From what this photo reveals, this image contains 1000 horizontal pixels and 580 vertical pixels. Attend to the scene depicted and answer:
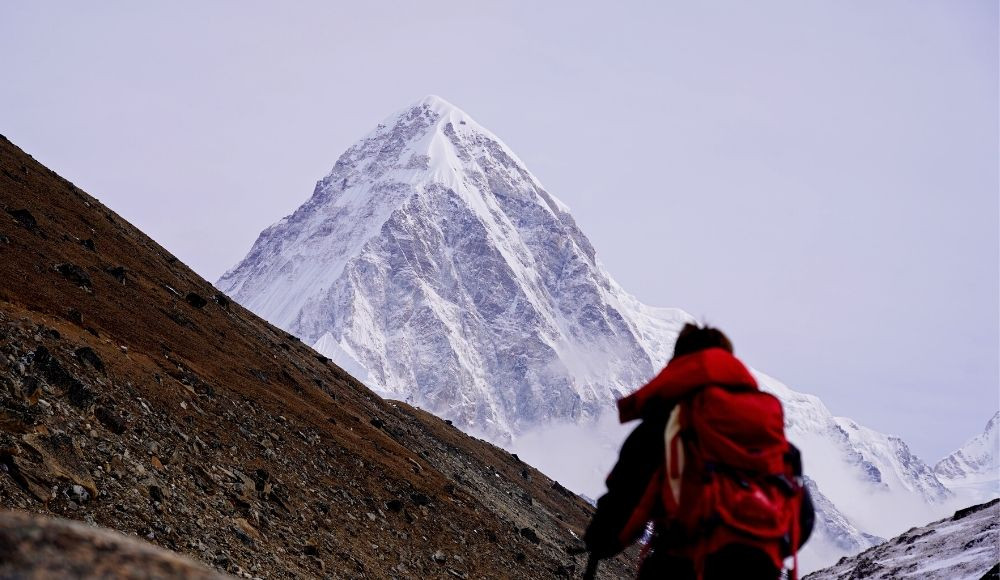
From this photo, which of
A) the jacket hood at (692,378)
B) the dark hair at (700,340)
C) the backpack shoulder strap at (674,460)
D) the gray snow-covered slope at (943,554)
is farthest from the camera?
the gray snow-covered slope at (943,554)

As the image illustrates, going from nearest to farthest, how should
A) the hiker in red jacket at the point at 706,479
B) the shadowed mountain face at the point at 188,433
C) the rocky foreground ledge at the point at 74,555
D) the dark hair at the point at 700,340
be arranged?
1. the rocky foreground ledge at the point at 74,555
2. the hiker in red jacket at the point at 706,479
3. the dark hair at the point at 700,340
4. the shadowed mountain face at the point at 188,433

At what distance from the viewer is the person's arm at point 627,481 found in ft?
16.6

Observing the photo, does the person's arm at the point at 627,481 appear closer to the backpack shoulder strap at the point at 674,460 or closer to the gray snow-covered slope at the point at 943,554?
the backpack shoulder strap at the point at 674,460

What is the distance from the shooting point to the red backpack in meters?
4.54

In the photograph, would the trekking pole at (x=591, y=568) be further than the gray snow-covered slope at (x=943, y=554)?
No

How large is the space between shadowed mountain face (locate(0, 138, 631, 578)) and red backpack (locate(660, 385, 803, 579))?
11.3 meters

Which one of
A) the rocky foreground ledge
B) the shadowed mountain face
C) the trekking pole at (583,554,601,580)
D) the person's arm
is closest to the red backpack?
the person's arm

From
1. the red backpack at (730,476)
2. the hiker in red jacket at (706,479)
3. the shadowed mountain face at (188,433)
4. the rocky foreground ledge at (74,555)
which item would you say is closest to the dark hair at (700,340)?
the hiker in red jacket at (706,479)

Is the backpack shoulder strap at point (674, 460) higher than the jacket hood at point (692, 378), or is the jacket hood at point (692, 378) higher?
the jacket hood at point (692, 378)

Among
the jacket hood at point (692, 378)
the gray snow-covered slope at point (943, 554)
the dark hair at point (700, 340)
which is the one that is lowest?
the jacket hood at point (692, 378)

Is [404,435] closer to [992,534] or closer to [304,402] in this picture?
[304,402]

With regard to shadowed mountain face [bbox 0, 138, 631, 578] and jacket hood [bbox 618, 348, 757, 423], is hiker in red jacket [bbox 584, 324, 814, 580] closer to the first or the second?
jacket hood [bbox 618, 348, 757, 423]

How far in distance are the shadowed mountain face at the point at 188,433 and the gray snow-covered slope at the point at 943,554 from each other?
11047 millimetres

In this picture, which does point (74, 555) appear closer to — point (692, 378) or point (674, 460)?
point (674, 460)
